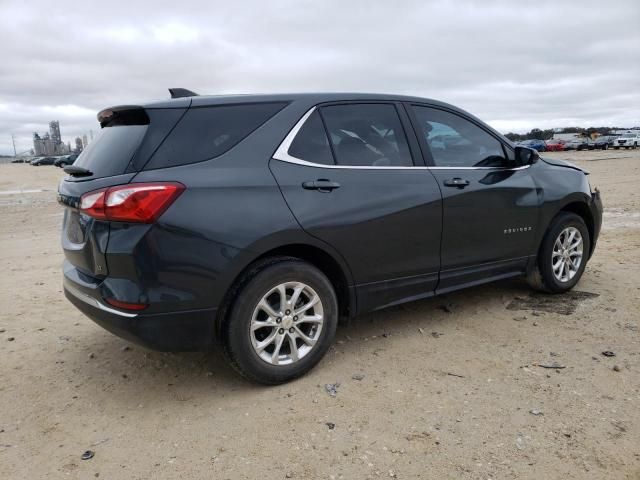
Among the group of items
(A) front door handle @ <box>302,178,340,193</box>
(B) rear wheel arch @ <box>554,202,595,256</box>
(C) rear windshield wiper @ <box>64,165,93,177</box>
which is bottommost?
(B) rear wheel arch @ <box>554,202,595,256</box>

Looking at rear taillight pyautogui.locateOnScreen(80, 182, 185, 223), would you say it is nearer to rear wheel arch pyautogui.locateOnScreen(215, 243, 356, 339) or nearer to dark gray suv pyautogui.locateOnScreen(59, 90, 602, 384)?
dark gray suv pyautogui.locateOnScreen(59, 90, 602, 384)

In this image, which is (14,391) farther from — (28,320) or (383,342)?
(383,342)

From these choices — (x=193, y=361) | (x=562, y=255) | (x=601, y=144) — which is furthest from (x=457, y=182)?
(x=601, y=144)

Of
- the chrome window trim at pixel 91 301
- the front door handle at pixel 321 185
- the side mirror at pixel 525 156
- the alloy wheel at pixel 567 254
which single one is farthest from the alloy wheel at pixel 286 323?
the alloy wheel at pixel 567 254

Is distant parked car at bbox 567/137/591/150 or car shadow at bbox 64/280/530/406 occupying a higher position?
distant parked car at bbox 567/137/591/150

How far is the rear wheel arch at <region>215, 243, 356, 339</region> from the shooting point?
3.01 m

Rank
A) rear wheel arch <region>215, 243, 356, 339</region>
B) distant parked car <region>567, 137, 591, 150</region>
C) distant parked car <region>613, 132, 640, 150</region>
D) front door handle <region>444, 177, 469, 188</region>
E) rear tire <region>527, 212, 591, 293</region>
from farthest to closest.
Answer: distant parked car <region>567, 137, 591, 150</region> < distant parked car <region>613, 132, 640, 150</region> < rear tire <region>527, 212, 591, 293</region> < front door handle <region>444, 177, 469, 188</region> < rear wheel arch <region>215, 243, 356, 339</region>

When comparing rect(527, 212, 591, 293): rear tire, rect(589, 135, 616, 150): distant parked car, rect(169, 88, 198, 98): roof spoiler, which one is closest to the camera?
rect(169, 88, 198, 98): roof spoiler

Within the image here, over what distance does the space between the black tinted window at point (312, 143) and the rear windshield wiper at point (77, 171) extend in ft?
3.89

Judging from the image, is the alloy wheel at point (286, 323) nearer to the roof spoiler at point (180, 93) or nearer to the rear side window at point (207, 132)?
the rear side window at point (207, 132)

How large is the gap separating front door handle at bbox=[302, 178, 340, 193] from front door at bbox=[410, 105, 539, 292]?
94 centimetres

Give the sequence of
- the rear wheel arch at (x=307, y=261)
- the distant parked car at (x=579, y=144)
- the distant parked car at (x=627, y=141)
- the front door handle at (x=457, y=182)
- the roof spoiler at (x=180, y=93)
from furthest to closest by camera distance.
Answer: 1. the distant parked car at (x=579, y=144)
2. the distant parked car at (x=627, y=141)
3. the front door handle at (x=457, y=182)
4. the roof spoiler at (x=180, y=93)
5. the rear wheel arch at (x=307, y=261)

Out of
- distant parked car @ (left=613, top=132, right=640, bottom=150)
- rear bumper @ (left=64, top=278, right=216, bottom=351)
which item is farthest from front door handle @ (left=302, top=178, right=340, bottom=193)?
distant parked car @ (left=613, top=132, right=640, bottom=150)

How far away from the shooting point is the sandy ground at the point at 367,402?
2.50 metres
